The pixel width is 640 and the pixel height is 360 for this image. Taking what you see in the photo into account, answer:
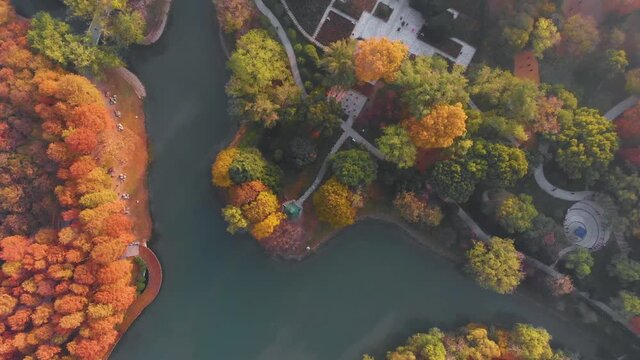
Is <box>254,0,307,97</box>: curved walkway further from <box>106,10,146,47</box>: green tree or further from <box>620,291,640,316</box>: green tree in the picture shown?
<box>620,291,640,316</box>: green tree

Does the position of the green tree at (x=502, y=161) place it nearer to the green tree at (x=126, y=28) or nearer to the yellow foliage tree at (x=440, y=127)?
the yellow foliage tree at (x=440, y=127)

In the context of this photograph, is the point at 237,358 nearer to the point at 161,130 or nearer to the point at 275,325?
the point at 275,325

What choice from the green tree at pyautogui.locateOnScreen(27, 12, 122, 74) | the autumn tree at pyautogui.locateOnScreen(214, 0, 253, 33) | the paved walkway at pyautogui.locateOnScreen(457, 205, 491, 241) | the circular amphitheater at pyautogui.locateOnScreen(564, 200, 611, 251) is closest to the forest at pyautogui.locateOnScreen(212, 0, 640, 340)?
the autumn tree at pyautogui.locateOnScreen(214, 0, 253, 33)

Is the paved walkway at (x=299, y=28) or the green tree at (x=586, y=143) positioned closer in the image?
Result: the green tree at (x=586, y=143)

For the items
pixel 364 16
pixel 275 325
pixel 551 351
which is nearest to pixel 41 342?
pixel 275 325

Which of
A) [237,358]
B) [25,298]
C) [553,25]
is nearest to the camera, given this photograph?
[25,298]

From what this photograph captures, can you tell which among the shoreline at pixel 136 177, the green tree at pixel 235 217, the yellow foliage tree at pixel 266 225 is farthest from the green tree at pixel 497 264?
the shoreline at pixel 136 177
